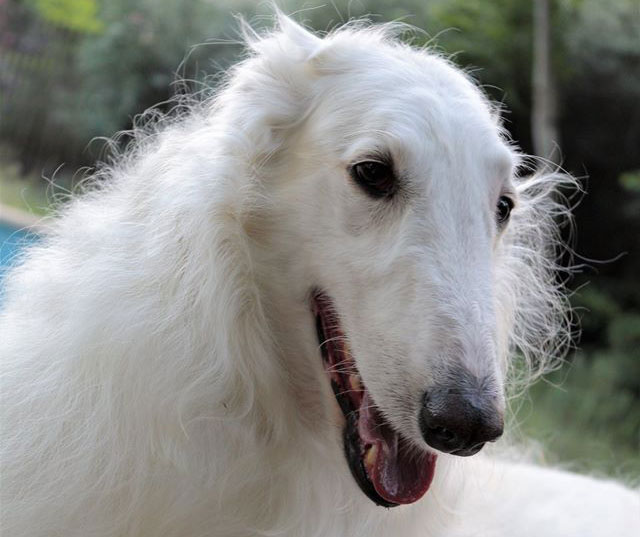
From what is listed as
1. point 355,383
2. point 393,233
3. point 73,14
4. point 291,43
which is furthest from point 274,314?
point 73,14

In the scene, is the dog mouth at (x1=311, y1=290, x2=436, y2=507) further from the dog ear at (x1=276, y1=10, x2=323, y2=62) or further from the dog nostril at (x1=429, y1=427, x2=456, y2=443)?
the dog ear at (x1=276, y1=10, x2=323, y2=62)

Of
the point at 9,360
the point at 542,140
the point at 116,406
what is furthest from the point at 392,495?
the point at 542,140

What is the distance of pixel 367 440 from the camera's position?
2.02 metres

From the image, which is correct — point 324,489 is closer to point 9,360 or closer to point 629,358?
point 9,360

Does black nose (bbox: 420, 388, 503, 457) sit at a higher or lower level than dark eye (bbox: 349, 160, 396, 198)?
lower

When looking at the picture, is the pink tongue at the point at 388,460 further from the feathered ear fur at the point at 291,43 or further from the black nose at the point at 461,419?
the feathered ear fur at the point at 291,43

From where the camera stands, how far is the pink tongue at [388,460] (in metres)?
1.99

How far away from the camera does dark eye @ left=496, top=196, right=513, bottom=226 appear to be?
85.0 inches

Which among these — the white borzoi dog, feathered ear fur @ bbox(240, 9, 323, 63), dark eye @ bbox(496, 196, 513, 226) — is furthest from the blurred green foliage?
dark eye @ bbox(496, 196, 513, 226)

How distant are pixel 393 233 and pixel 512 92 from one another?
7.30 metres

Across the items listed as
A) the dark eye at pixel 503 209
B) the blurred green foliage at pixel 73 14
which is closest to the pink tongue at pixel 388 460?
the dark eye at pixel 503 209

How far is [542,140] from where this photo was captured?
7.94 meters

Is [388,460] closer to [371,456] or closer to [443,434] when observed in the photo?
[371,456]

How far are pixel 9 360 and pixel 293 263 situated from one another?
78 cm
